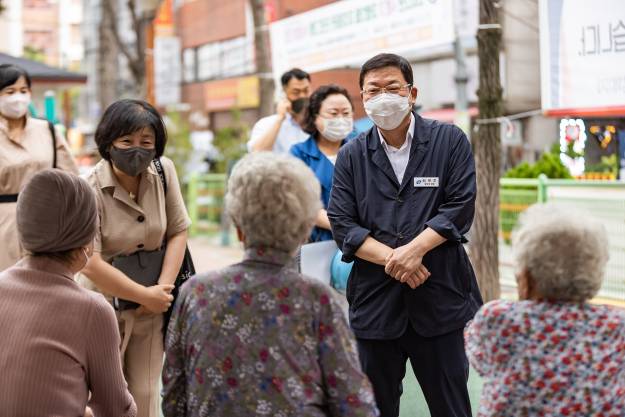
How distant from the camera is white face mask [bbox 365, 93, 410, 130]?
4211mm

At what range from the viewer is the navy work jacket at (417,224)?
4102 mm

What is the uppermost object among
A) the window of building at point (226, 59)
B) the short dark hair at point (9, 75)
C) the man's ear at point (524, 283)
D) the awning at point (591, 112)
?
the window of building at point (226, 59)

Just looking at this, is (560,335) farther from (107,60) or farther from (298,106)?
(107,60)

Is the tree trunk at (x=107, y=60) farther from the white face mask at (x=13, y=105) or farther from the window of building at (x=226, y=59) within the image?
the white face mask at (x=13, y=105)

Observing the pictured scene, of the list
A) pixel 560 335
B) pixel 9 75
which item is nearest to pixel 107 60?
pixel 9 75

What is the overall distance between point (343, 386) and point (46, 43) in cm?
6052

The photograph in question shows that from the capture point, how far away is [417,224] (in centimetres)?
411

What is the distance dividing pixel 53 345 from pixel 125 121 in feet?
4.83

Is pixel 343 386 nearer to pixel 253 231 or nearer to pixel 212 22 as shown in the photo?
pixel 253 231


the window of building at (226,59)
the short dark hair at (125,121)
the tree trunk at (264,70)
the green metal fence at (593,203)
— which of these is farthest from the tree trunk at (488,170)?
the window of building at (226,59)

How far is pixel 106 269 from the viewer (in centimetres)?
435

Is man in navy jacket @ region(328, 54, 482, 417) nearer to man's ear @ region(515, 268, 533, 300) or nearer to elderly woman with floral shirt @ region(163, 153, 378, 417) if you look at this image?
man's ear @ region(515, 268, 533, 300)

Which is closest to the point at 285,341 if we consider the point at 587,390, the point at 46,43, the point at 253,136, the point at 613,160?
the point at 587,390

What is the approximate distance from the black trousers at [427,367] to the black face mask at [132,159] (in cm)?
121
